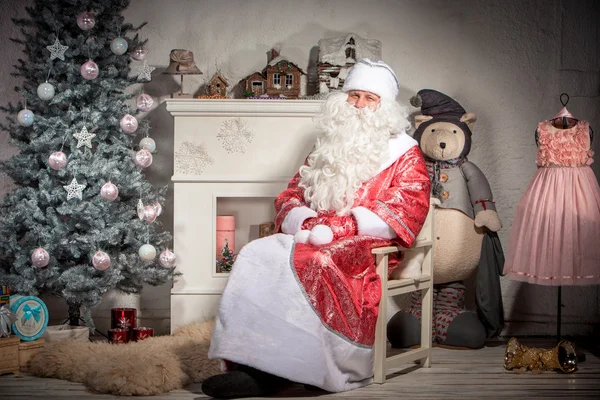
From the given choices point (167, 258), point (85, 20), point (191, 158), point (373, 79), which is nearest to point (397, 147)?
point (373, 79)

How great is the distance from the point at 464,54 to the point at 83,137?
2.51 m

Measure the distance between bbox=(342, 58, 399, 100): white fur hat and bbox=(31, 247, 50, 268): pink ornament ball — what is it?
6.16 feet

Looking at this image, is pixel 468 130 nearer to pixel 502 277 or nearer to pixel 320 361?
pixel 502 277

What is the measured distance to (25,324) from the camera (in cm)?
430

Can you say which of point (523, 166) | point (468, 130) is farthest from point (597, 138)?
point (468, 130)

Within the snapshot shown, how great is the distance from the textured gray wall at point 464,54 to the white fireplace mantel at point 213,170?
39 cm

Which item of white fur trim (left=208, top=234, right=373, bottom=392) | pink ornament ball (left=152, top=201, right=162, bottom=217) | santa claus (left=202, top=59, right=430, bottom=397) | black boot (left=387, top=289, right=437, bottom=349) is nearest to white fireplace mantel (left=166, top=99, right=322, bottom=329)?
pink ornament ball (left=152, top=201, right=162, bottom=217)

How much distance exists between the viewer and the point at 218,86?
5012mm

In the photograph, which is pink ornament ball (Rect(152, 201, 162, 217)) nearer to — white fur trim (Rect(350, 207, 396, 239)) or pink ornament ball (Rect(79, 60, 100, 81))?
pink ornament ball (Rect(79, 60, 100, 81))

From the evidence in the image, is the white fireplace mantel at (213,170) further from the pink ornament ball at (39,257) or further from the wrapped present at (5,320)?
the wrapped present at (5,320)

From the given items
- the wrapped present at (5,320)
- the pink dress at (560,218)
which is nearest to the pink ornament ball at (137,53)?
the wrapped present at (5,320)

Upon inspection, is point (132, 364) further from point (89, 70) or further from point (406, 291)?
point (89, 70)

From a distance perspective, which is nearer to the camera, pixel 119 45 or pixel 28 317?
pixel 28 317

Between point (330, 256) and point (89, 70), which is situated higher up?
point (89, 70)
